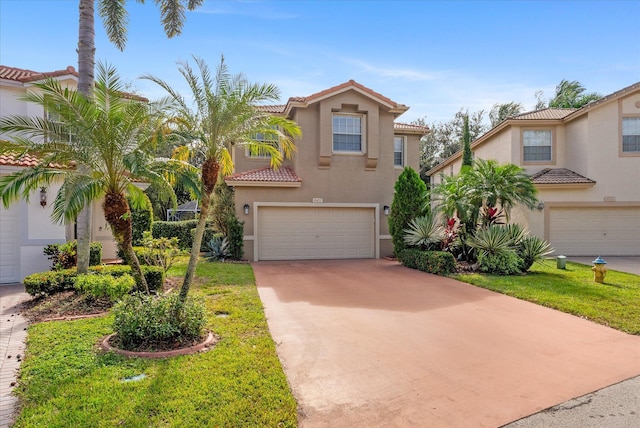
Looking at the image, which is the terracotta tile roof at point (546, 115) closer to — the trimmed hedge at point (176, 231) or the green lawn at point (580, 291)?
the green lawn at point (580, 291)

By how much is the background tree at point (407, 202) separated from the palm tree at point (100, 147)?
932 cm

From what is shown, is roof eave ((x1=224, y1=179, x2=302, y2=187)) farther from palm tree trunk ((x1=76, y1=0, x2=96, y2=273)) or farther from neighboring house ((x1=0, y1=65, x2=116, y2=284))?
palm tree trunk ((x1=76, y1=0, x2=96, y2=273))

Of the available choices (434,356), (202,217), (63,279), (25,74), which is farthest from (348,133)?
(25,74)

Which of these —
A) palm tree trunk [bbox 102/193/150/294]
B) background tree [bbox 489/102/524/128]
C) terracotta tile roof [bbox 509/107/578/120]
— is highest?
background tree [bbox 489/102/524/128]

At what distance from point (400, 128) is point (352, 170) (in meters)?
4.02

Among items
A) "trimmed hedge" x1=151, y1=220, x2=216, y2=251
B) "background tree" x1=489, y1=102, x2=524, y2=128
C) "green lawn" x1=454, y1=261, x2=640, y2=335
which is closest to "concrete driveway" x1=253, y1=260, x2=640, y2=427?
"green lawn" x1=454, y1=261, x2=640, y2=335

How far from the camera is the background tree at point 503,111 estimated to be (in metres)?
34.2

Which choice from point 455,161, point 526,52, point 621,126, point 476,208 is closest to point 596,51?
point 526,52

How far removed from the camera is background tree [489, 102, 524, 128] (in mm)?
34219

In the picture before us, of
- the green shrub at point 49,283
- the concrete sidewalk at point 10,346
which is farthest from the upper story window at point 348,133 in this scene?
the concrete sidewalk at point 10,346

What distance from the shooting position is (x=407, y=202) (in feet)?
47.1

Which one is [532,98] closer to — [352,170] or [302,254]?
[352,170]

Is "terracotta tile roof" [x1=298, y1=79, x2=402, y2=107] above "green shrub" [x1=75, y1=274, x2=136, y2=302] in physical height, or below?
above

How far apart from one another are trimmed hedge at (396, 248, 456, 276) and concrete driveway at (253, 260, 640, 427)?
9.03ft
